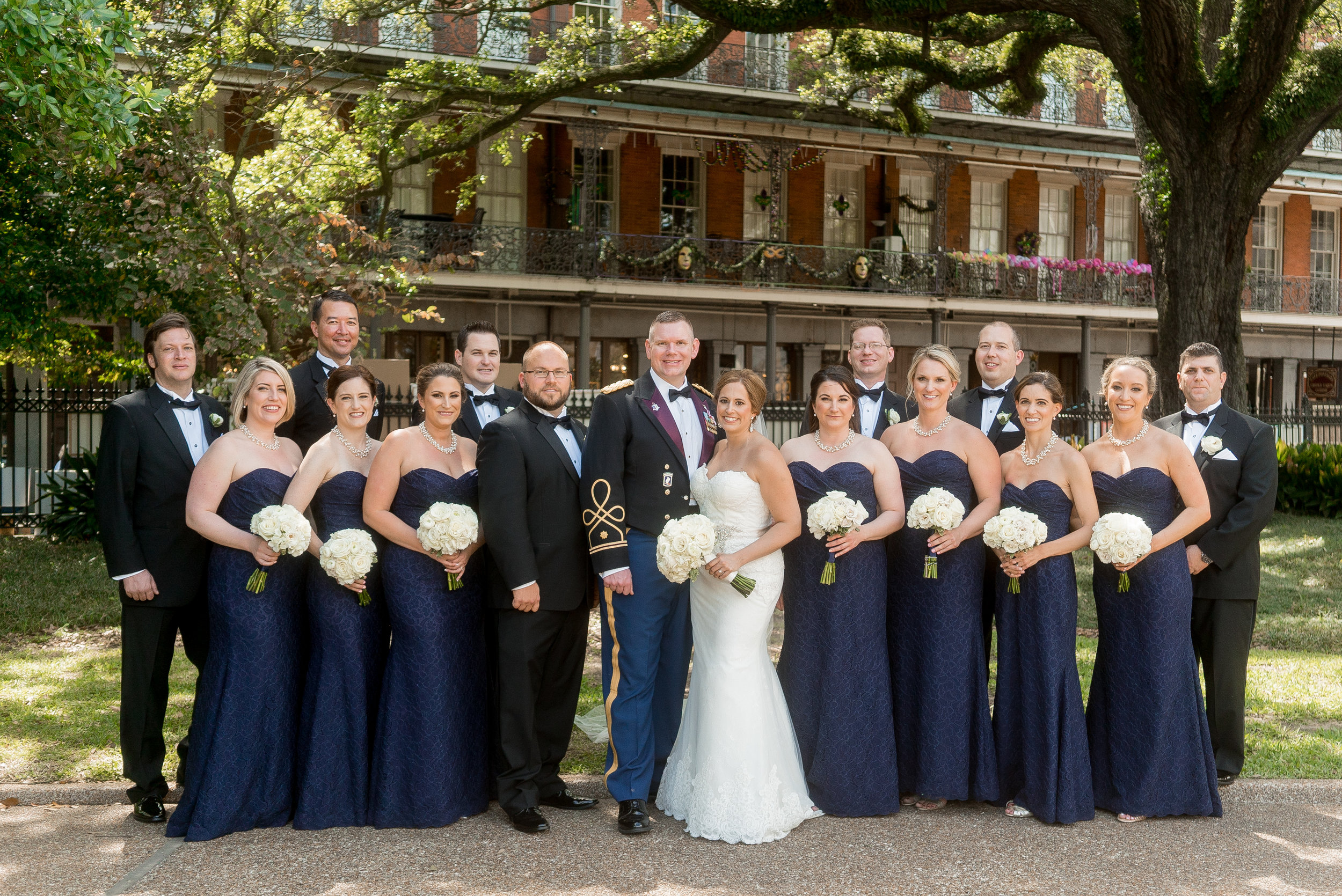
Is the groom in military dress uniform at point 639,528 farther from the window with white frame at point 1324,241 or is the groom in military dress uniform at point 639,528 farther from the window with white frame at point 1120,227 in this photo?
the window with white frame at point 1324,241

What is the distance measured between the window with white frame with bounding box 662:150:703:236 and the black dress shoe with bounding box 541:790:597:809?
18.1 meters

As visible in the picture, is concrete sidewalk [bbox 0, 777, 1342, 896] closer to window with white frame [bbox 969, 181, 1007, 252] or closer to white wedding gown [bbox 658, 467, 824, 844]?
white wedding gown [bbox 658, 467, 824, 844]

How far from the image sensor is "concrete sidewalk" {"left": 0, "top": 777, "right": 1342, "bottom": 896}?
4.28 m

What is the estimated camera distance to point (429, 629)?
16.4ft

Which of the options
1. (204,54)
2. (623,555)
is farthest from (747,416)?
(204,54)

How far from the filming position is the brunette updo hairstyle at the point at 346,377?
508 cm

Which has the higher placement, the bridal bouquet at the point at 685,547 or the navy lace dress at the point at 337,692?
the bridal bouquet at the point at 685,547

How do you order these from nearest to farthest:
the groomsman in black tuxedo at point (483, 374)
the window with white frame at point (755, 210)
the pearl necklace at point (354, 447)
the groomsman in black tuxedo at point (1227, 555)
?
the pearl necklace at point (354, 447)
the groomsman in black tuxedo at point (1227, 555)
the groomsman in black tuxedo at point (483, 374)
the window with white frame at point (755, 210)

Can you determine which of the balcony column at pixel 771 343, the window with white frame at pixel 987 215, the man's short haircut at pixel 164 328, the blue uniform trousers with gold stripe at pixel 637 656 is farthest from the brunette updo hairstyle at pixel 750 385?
the window with white frame at pixel 987 215

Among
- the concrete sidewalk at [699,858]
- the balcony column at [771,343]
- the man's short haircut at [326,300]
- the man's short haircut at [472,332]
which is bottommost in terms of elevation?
the concrete sidewalk at [699,858]

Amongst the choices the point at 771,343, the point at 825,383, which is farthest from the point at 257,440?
the point at 771,343

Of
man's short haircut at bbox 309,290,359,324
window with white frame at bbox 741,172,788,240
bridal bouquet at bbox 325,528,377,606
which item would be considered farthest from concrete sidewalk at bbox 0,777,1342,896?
window with white frame at bbox 741,172,788,240

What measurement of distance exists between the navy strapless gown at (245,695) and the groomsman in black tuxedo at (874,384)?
3077 millimetres

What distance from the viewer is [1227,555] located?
5473mm
